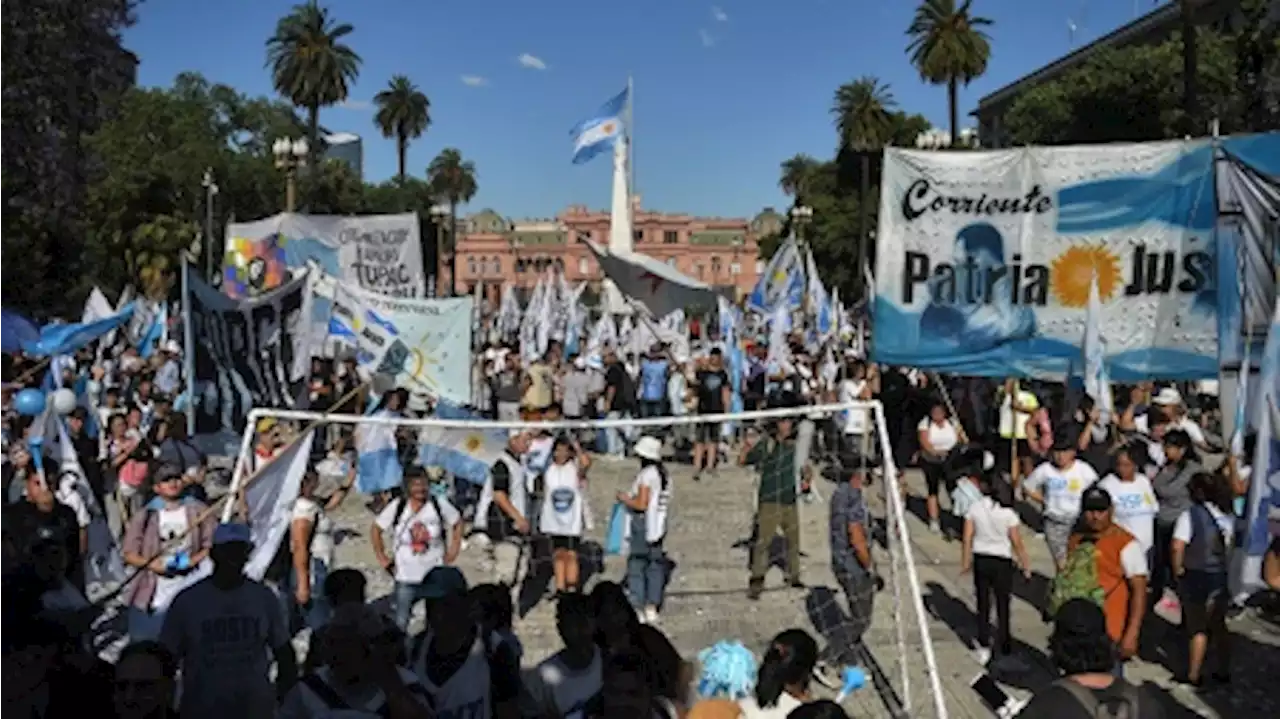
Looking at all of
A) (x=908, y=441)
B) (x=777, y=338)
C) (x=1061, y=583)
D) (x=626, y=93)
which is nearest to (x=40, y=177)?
(x=626, y=93)

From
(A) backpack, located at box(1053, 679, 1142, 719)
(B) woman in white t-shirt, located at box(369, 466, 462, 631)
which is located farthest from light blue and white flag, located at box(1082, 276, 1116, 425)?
(A) backpack, located at box(1053, 679, 1142, 719)

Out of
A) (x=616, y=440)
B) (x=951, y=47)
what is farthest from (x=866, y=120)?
(x=616, y=440)

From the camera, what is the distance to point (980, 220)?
9047 millimetres

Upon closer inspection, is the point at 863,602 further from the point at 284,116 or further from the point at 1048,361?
the point at 284,116

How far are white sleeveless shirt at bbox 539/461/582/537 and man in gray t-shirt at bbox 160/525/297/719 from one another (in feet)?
13.5

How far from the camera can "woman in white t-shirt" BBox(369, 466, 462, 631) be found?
24.8 ft

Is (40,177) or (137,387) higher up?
(40,177)

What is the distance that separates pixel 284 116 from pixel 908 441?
59962 millimetres

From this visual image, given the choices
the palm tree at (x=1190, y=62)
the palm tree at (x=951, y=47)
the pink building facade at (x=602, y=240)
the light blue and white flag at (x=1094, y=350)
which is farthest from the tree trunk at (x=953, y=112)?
the pink building facade at (x=602, y=240)

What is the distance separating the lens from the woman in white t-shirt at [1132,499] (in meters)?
7.69

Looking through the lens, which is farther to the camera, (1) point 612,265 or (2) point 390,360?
(1) point 612,265

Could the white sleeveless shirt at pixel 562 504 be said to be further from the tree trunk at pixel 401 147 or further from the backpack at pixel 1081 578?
the tree trunk at pixel 401 147

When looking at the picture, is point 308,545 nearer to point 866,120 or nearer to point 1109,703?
point 1109,703

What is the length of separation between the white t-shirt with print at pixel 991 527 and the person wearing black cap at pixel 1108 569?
1295 mm
